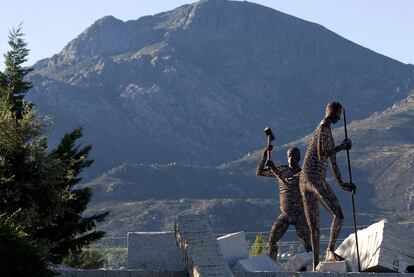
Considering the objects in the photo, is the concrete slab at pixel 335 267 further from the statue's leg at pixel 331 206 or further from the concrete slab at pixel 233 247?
the concrete slab at pixel 233 247

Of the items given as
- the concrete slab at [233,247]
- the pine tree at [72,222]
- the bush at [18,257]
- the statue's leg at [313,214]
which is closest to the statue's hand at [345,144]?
the statue's leg at [313,214]

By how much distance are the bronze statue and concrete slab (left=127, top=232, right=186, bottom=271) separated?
2.61 m

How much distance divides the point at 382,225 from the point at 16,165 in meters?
5.74

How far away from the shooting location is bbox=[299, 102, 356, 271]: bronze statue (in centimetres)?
1855

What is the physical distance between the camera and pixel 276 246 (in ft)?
71.9

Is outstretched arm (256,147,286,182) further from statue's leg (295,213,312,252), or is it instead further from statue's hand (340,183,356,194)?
statue's hand (340,183,356,194)

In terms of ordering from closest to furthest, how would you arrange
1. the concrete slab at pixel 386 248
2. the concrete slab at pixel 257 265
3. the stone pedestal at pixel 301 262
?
the concrete slab at pixel 257 265, the concrete slab at pixel 386 248, the stone pedestal at pixel 301 262

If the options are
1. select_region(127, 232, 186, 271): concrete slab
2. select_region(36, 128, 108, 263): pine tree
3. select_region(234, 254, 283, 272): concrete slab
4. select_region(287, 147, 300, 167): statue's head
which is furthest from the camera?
select_region(287, 147, 300, 167): statue's head

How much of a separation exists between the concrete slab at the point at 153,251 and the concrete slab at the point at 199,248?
178cm

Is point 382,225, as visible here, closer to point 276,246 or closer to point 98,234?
point 276,246

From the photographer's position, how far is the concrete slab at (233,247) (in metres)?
18.9

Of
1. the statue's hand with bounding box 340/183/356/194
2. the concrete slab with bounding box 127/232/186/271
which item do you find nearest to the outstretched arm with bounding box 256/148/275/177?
the statue's hand with bounding box 340/183/356/194

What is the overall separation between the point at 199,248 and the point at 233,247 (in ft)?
17.5

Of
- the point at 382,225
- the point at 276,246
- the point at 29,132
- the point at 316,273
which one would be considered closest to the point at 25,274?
the point at 316,273
